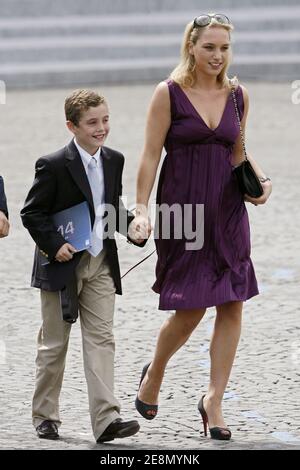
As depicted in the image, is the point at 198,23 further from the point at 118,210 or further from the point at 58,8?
the point at 58,8

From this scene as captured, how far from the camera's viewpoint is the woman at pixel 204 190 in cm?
565

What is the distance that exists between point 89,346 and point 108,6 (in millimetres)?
16986

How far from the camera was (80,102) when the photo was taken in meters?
5.54

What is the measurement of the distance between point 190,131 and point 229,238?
459 millimetres

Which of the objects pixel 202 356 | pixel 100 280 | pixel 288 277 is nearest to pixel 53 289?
pixel 100 280

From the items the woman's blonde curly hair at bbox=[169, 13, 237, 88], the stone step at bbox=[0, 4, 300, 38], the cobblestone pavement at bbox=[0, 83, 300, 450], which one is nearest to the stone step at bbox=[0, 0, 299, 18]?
the stone step at bbox=[0, 4, 300, 38]

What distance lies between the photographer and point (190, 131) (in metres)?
5.65

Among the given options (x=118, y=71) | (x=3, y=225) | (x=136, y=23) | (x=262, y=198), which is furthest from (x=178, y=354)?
(x=136, y=23)

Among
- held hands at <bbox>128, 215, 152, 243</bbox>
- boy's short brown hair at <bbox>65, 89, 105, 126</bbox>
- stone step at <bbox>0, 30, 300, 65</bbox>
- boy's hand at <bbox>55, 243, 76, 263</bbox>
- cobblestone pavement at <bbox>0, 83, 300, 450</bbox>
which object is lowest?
cobblestone pavement at <bbox>0, 83, 300, 450</bbox>

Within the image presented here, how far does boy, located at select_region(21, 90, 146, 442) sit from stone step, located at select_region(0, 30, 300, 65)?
1615cm

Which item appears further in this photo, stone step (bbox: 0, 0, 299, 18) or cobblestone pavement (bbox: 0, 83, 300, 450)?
stone step (bbox: 0, 0, 299, 18)

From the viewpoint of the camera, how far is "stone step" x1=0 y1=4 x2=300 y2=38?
21750 millimetres

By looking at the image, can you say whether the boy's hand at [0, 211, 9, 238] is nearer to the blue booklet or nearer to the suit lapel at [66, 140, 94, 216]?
the blue booklet
